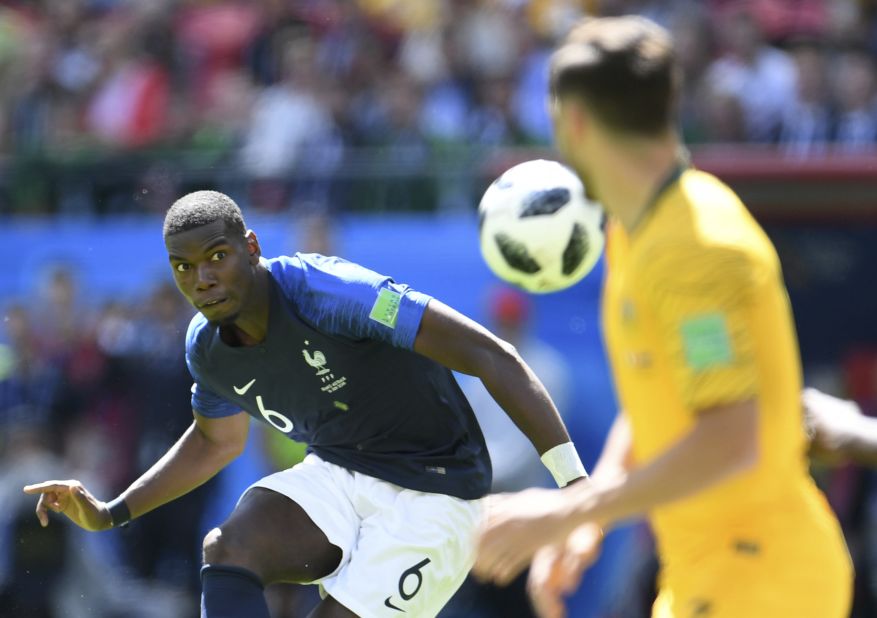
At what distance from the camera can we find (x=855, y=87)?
33.1ft

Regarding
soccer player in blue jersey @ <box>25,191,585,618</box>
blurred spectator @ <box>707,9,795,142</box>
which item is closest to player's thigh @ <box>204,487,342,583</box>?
soccer player in blue jersey @ <box>25,191,585,618</box>

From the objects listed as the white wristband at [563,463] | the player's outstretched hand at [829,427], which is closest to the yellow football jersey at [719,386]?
the player's outstretched hand at [829,427]

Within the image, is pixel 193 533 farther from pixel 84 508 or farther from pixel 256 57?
pixel 84 508

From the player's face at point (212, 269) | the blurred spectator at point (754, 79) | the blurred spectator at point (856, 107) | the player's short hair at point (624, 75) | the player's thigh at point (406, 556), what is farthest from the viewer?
the blurred spectator at point (754, 79)

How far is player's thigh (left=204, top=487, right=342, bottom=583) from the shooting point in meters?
4.78

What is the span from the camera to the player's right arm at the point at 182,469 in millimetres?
5320

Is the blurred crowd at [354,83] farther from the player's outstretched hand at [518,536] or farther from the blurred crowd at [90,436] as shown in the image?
A: the player's outstretched hand at [518,536]

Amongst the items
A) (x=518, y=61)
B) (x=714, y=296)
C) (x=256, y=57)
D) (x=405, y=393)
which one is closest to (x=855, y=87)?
(x=518, y=61)

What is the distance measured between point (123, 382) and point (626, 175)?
27.8 ft

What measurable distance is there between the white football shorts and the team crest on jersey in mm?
356

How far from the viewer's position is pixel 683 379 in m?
2.97

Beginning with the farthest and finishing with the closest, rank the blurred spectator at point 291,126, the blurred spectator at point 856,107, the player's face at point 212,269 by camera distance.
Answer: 1. the blurred spectator at point 291,126
2. the blurred spectator at point 856,107
3. the player's face at point 212,269

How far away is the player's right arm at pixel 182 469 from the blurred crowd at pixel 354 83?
569 cm

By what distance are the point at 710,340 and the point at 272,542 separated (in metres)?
2.40
